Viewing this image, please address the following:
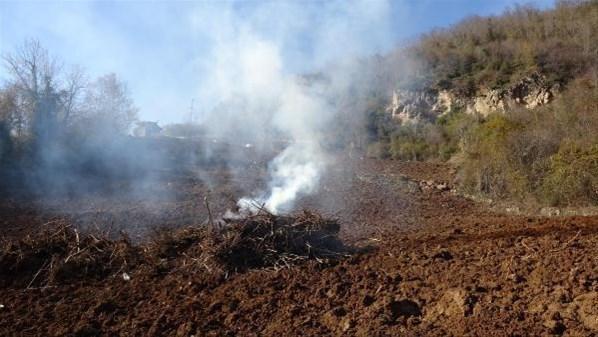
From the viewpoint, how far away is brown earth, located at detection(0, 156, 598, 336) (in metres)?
4.58

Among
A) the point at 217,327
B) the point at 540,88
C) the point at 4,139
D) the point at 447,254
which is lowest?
the point at 217,327

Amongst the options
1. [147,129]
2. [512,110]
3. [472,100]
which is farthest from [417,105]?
[147,129]

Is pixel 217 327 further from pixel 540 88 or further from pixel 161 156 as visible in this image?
pixel 540 88

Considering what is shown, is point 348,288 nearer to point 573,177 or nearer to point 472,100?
point 573,177

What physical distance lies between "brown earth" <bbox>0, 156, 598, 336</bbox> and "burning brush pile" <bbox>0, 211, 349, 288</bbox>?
32 millimetres

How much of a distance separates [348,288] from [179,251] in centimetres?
300

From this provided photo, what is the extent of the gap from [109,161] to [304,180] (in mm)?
10805

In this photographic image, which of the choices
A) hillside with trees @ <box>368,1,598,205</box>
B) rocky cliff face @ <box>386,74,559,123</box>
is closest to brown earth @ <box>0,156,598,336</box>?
hillside with trees @ <box>368,1,598,205</box>

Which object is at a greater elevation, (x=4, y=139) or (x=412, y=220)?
(x=4, y=139)

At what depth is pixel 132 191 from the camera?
49.1 ft

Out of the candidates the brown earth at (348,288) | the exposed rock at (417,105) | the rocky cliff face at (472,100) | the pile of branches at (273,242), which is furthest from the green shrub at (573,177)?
the exposed rock at (417,105)

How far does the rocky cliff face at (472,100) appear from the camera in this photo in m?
23.2

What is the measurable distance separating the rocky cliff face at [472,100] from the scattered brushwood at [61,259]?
21.7 m

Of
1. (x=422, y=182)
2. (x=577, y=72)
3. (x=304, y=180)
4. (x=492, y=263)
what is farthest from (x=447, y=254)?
(x=577, y=72)
